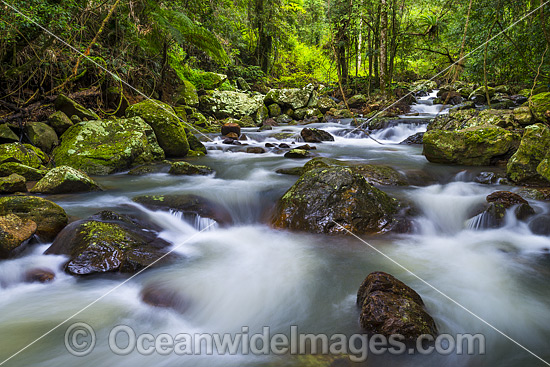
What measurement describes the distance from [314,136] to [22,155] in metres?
7.25

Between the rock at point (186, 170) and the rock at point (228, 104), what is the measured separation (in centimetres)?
741

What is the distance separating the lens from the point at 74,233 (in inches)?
119

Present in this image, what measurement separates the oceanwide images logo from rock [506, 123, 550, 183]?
363 centimetres

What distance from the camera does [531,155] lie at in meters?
4.63

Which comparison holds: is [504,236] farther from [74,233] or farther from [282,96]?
[282,96]

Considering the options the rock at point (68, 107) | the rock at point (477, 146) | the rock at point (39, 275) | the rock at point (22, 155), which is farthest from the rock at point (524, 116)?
the rock at point (22, 155)

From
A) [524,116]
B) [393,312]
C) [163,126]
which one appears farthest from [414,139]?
[393,312]

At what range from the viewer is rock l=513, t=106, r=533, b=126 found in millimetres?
6836

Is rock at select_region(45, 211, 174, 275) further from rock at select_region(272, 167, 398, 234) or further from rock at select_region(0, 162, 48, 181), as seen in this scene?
rock at select_region(0, 162, 48, 181)

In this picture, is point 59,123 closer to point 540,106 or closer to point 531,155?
point 531,155

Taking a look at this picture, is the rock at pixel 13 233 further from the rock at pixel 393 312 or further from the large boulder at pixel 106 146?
the large boulder at pixel 106 146

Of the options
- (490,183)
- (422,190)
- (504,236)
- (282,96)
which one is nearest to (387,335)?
(504,236)

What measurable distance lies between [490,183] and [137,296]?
5.28 metres

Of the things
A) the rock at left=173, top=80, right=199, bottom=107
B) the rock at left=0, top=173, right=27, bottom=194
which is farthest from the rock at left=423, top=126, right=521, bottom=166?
the rock at left=173, top=80, right=199, bottom=107
